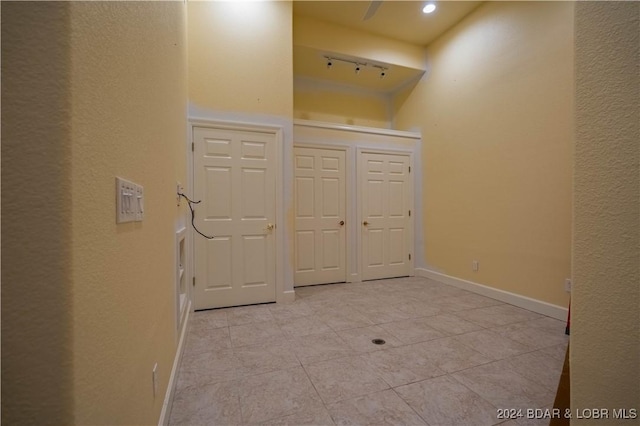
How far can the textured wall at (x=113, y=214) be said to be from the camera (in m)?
0.55

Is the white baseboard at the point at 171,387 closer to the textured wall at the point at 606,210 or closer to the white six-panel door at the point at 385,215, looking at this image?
the textured wall at the point at 606,210

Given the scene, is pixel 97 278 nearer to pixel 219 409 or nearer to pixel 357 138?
pixel 219 409

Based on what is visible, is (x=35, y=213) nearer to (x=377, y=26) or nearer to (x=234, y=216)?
(x=234, y=216)

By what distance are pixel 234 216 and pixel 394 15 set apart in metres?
3.50

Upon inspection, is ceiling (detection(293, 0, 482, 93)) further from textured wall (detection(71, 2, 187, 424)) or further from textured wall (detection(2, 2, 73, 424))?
textured wall (detection(2, 2, 73, 424))

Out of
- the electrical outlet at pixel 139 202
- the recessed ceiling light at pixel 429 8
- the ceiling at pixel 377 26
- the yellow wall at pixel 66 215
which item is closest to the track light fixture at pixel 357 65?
the ceiling at pixel 377 26

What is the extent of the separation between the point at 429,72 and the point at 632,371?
4686mm

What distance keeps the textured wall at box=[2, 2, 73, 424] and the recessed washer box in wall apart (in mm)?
242

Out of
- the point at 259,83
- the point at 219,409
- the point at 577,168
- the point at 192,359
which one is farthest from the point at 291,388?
the point at 259,83

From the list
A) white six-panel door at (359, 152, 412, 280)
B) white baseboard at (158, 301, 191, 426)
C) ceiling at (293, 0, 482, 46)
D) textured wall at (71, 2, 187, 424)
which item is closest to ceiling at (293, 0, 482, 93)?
ceiling at (293, 0, 482, 46)

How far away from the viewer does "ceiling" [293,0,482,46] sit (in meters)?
3.57

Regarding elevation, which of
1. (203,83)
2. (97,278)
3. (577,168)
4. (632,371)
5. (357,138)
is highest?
(203,83)

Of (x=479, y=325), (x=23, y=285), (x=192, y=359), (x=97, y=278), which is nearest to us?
(x=23, y=285)

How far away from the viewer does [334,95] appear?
4.84m
